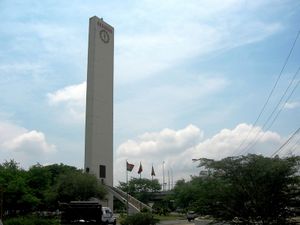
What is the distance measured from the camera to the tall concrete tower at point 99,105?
83688mm

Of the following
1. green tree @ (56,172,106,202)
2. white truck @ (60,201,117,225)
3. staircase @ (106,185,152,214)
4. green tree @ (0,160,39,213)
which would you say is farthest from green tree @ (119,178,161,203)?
white truck @ (60,201,117,225)

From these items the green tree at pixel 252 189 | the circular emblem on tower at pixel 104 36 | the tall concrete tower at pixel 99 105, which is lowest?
the green tree at pixel 252 189

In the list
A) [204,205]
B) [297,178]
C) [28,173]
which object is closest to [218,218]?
[204,205]

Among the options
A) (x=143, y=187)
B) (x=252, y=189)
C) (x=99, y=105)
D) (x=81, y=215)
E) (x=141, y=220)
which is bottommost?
(x=141, y=220)

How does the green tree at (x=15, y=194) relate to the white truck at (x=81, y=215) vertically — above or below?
above

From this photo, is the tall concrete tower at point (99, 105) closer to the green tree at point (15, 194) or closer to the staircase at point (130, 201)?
the staircase at point (130, 201)

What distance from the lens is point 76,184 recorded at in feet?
208

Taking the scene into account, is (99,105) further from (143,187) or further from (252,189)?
(252,189)

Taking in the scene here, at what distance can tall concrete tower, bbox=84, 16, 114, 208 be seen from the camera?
83688 millimetres

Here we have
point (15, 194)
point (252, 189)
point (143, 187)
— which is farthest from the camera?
point (143, 187)

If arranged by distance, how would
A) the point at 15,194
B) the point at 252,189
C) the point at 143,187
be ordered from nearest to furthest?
the point at 252,189 → the point at 15,194 → the point at 143,187

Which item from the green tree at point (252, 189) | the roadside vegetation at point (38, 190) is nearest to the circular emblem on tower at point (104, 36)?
the roadside vegetation at point (38, 190)

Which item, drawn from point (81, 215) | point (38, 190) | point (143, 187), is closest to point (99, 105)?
point (38, 190)

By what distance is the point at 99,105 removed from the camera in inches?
3369
